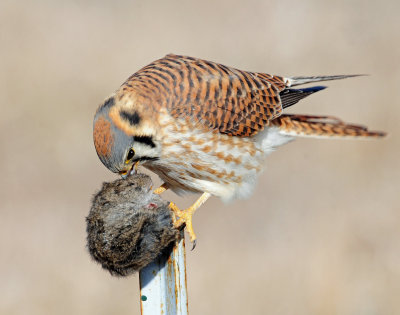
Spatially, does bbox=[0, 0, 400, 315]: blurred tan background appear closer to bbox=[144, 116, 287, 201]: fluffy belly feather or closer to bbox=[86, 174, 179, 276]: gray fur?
bbox=[144, 116, 287, 201]: fluffy belly feather

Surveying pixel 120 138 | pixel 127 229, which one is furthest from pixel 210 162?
pixel 127 229

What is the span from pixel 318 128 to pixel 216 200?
2.27 m

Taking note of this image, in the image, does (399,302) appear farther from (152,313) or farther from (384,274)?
(152,313)

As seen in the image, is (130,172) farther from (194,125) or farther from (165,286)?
(165,286)

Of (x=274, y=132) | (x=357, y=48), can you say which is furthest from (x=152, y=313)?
(x=357, y=48)

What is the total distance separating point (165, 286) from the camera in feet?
10.6

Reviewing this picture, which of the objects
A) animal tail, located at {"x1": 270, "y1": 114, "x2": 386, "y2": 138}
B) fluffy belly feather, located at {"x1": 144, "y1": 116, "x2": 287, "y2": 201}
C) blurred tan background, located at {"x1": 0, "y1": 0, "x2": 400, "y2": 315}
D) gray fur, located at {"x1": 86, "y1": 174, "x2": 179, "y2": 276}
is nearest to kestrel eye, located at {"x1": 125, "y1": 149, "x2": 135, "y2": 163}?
fluffy belly feather, located at {"x1": 144, "y1": 116, "x2": 287, "y2": 201}

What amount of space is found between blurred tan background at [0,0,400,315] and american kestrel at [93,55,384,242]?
2.10 m

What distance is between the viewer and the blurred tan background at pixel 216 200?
657 centimetres

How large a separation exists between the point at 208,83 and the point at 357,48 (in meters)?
4.60

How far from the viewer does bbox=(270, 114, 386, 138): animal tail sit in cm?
516

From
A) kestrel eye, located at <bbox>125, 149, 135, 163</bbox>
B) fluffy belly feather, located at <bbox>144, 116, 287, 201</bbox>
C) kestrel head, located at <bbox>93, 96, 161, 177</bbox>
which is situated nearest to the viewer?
kestrel head, located at <bbox>93, 96, 161, 177</bbox>

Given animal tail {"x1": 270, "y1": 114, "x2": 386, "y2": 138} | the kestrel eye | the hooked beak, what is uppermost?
the kestrel eye

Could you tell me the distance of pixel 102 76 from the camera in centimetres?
802
